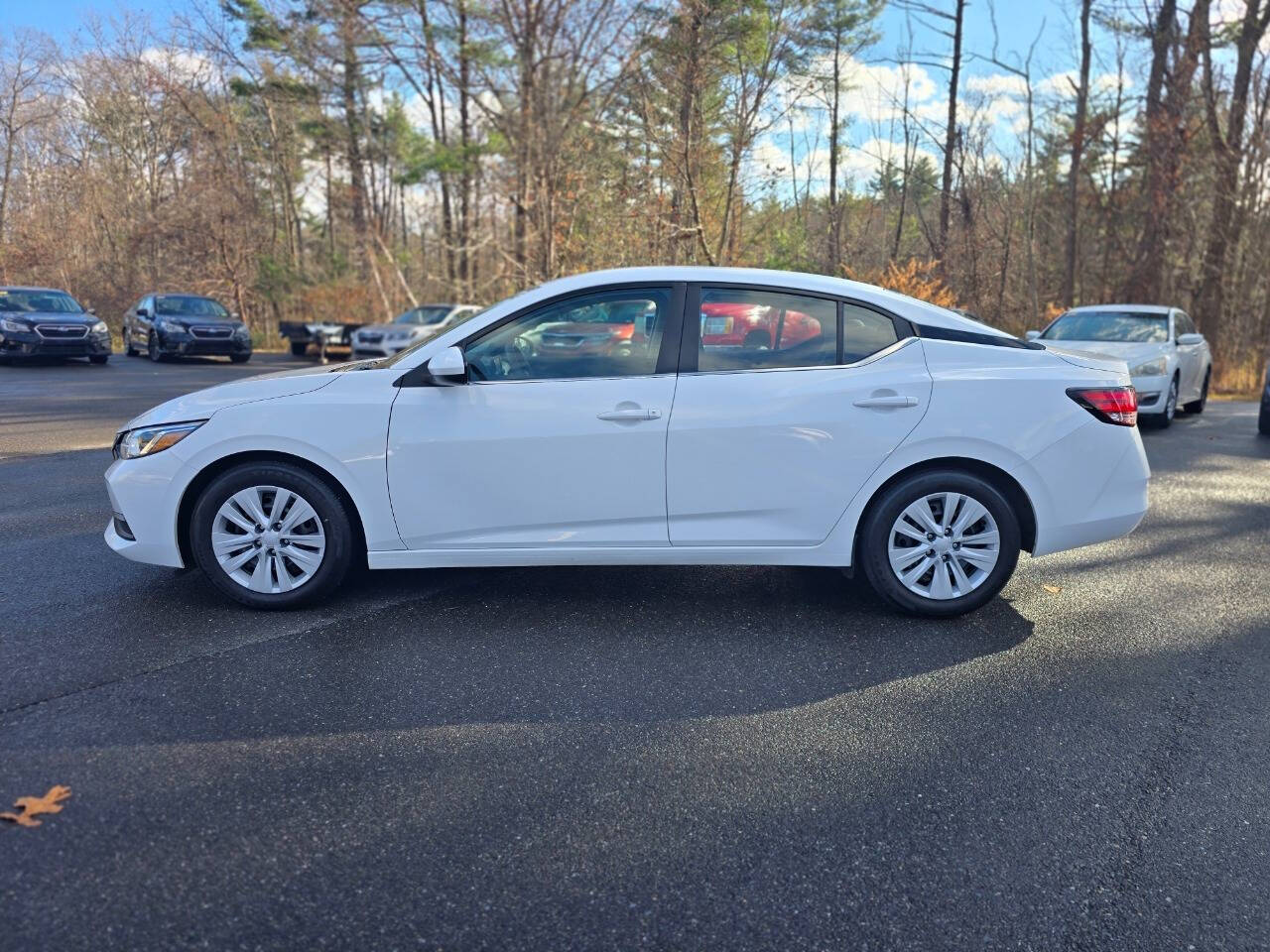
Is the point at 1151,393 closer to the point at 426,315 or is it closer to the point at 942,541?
the point at 942,541

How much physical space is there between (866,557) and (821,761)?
150 cm

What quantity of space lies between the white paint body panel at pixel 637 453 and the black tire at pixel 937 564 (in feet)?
0.29

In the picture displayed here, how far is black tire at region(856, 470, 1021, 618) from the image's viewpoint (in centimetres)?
434

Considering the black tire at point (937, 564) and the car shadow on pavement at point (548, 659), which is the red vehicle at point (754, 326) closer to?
the black tire at point (937, 564)

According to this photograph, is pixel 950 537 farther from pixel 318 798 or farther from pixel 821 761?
pixel 318 798

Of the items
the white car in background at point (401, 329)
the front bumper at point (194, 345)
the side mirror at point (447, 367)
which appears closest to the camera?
the side mirror at point (447, 367)

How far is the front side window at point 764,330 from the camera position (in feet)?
14.4

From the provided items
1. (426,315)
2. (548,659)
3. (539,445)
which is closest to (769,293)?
(539,445)

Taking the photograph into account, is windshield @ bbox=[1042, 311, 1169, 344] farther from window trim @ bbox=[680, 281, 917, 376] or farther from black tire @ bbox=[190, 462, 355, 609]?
black tire @ bbox=[190, 462, 355, 609]

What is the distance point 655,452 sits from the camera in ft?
13.9

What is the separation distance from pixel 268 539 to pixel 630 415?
1843 millimetres

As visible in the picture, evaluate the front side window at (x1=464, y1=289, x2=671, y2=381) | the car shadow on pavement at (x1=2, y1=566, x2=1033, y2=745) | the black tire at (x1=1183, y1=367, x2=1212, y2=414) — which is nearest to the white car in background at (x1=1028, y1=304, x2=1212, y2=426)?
the black tire at (x1=1183, y1=367, x2=1212, y2=414)

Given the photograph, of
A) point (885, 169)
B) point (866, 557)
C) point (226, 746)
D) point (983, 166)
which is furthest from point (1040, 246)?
point (226, 746)

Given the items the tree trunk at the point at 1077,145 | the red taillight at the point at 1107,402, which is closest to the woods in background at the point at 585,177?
the tree trunk at the point at 1077,145
